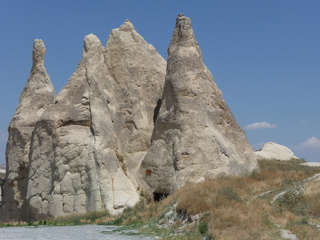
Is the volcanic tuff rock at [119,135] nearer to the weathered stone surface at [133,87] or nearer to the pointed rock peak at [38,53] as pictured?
the weathered stone surface at [133,87]

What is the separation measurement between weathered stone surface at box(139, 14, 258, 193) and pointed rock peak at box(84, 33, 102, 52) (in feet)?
12.1

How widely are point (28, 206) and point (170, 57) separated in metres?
8.84

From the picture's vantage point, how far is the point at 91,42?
2264 cm

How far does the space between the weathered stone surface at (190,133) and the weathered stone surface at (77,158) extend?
1.64 metres

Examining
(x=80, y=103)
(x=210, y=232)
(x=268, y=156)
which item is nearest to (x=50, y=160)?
(x=80, y=103)

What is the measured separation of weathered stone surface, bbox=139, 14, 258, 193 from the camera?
1866 centimetres

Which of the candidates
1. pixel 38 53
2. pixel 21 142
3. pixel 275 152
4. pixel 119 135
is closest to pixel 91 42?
pixel 38 53

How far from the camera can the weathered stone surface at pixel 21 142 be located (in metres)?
22.2

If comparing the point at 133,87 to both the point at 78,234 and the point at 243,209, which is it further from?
the point at 243,209

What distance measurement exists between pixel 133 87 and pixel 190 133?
4.69 metres

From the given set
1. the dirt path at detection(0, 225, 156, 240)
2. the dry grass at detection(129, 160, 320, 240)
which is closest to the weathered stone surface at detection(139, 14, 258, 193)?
the dry grass at detection(129, 160, 320, 240)

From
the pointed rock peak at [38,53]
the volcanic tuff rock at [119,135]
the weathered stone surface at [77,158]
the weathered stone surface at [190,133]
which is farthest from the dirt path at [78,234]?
the pointed rock peak at [38,53]

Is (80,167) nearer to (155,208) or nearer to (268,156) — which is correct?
(155,208)

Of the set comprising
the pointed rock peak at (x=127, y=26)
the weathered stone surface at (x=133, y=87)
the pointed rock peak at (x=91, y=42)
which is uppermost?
the pointed rock peak at (x=127, y=26)
